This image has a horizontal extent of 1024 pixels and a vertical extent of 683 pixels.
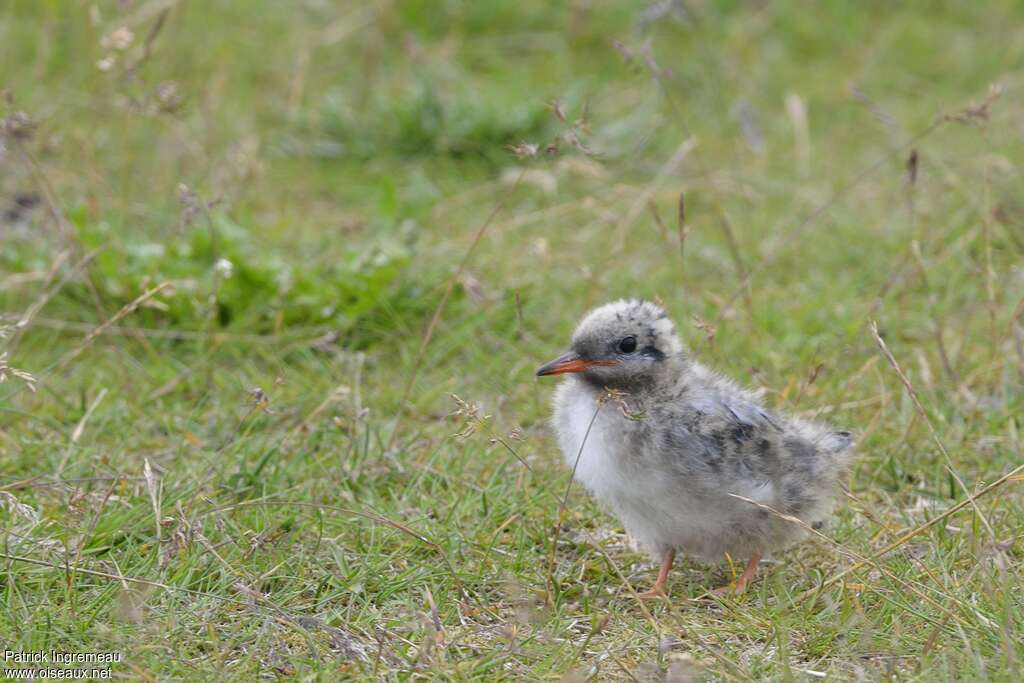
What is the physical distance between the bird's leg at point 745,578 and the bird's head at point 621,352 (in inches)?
24.5

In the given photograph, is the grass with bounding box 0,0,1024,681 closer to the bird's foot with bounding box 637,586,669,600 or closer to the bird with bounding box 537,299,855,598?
the bird's foot with bounding box 637,586,669,600

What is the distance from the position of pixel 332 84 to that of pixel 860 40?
3455 mm

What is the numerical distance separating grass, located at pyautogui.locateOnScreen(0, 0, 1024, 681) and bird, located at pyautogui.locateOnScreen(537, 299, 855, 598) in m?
0.15

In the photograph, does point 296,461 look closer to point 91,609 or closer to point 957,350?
point 91,609

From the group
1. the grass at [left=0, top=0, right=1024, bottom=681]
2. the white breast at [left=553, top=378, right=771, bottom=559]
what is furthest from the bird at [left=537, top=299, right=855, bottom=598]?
the grass at [left=0, top=0, right=1024, bottom=681]

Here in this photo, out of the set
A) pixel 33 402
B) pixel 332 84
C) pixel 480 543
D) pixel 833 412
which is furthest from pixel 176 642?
pixel 332 84

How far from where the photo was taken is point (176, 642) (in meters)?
3.60

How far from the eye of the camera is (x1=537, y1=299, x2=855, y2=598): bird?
4.07 metres

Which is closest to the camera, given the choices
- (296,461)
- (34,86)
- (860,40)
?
(296,461)

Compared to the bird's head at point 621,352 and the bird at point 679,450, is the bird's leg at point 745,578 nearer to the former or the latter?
the bird at point 679,450

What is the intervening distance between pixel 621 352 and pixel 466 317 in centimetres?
157

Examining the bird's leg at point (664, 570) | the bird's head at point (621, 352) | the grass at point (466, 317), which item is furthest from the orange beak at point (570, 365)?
the bird's leg at point (664, 570)

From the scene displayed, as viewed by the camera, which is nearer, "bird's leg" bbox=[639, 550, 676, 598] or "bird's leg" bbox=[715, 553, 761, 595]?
"bird's leg" bbox=[715, 553, 761, 595]

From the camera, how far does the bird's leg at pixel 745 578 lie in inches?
160
